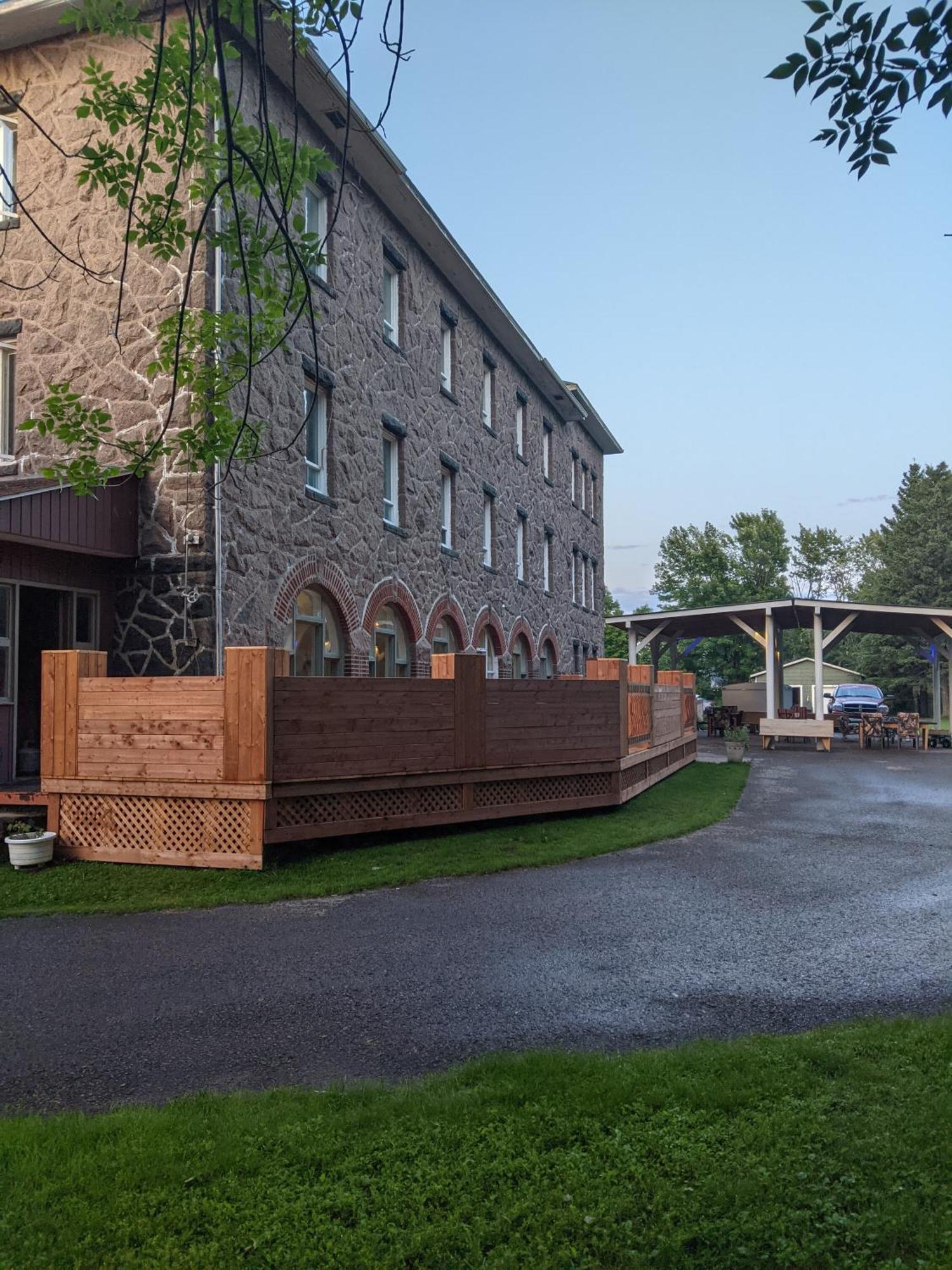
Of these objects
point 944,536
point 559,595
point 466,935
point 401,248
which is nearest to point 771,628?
point 559,595

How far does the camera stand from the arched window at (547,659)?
27703 millimetres

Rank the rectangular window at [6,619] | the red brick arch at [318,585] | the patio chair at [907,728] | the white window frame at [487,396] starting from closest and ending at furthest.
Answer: the rectangular window at [6,619] → the red brick arch at [318,585] → the white window frame at [487,396] → the patio chair at [907,728]

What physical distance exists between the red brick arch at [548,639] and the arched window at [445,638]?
20.8ft

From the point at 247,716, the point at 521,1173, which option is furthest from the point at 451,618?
the point at 521,1173

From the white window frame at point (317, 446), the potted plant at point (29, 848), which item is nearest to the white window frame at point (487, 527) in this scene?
the white window frame at point (317, 446)

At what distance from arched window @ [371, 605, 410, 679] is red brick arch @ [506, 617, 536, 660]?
655cm

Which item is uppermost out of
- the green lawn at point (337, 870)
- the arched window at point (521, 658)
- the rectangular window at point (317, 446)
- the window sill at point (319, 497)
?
the rectangular window at point (317, 446)

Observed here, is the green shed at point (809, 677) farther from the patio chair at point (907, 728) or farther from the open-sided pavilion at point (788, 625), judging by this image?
the patio chair at point (907, 728)

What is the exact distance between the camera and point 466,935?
7.03m

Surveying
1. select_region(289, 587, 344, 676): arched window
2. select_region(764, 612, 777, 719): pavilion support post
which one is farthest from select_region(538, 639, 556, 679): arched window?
select_region(289, 587, 344, 676): arched window

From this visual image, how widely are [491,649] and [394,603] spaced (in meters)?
6.50

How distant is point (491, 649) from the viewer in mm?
23500

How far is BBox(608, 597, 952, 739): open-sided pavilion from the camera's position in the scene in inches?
1112

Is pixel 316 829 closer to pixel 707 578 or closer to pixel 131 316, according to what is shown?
pixel 131 316
